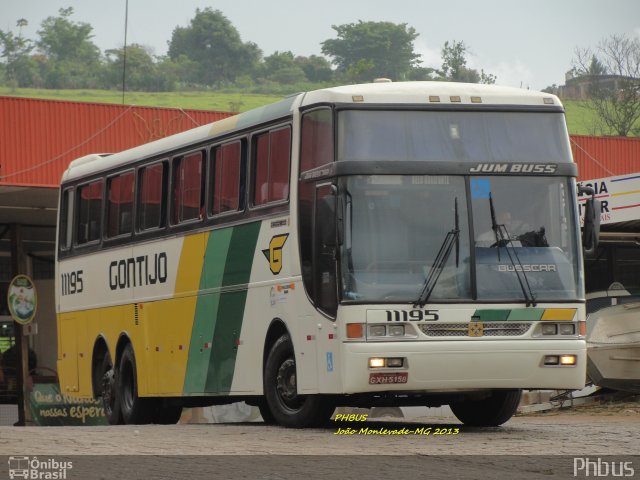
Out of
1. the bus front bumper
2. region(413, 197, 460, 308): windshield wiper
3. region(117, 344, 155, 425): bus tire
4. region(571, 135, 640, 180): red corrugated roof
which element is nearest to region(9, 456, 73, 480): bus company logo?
the bus front bumper

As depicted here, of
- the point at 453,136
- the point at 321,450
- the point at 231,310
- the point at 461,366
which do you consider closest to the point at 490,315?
the point at 461,366

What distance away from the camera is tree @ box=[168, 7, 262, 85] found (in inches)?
6772

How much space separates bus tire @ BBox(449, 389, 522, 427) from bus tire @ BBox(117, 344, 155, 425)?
4.77 metres

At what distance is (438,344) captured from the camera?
43.9ft

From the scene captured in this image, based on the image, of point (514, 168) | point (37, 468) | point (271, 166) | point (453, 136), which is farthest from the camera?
point (271, 166)

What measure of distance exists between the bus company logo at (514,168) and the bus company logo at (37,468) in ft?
18.5

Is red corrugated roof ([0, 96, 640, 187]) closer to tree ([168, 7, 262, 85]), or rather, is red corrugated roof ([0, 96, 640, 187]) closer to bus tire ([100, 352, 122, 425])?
bus tire ([100, 352, 122, 425])

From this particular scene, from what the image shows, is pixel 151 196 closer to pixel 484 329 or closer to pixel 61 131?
pixel 484 329

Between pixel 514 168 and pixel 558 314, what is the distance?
1.48 m

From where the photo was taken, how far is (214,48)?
575 feet

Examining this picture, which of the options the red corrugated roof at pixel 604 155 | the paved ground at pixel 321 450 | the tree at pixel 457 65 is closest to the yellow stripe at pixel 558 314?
the paved ground at pixel 321 450

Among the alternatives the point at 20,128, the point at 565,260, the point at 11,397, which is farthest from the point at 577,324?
the point at 11,397

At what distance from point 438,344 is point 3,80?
5542 inches

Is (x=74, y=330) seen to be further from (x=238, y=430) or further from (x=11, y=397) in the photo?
(x=11, y=397)
